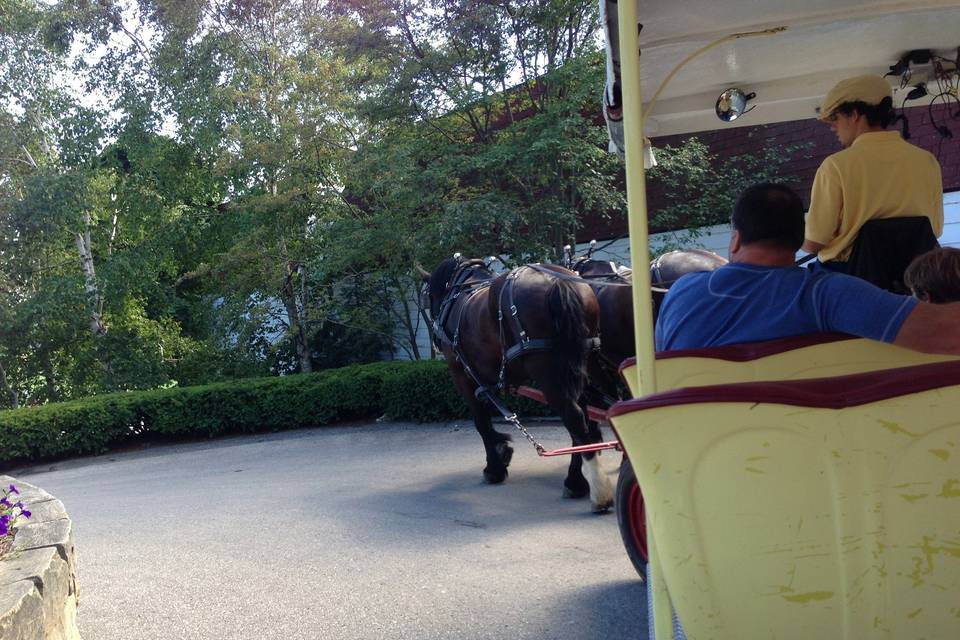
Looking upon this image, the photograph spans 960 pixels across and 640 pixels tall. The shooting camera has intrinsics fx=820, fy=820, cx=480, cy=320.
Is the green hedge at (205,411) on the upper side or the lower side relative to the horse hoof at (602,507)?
lower

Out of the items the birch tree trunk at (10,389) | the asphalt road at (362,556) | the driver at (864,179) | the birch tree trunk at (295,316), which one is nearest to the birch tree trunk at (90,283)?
the birch tree trunk at (10,389)

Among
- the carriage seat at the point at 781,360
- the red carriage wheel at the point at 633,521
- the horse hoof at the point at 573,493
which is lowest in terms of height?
the horse hoof at the point at 573,493

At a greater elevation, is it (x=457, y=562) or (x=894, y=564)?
(x=894, y=564)

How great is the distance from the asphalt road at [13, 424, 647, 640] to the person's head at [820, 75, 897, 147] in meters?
2.38

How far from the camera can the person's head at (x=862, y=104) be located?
326 centimetres

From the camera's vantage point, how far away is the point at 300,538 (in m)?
5.83

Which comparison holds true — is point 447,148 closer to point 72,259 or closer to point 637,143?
point 637,143

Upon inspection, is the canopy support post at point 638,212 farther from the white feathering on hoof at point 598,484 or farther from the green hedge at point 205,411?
the green hedge at point 205,411

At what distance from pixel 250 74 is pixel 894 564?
14278mm

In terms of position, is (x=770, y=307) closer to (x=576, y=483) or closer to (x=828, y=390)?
(x=828, y=390)

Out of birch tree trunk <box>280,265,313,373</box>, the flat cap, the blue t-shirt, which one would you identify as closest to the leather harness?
the flat cap

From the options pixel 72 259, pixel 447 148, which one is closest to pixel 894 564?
pixel 447 148

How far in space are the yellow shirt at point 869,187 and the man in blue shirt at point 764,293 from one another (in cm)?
69

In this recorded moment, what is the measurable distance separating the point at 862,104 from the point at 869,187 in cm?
37
